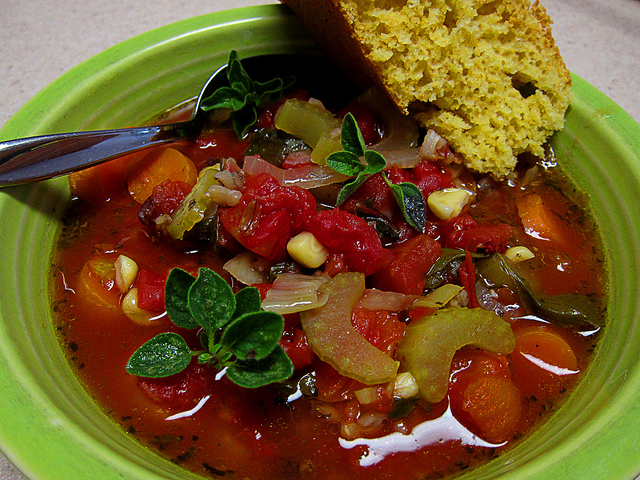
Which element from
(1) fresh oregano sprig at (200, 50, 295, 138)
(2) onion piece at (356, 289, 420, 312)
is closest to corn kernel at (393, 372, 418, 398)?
(2) onion piece at (356, 289, 420, 312)

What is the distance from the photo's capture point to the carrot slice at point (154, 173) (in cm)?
241

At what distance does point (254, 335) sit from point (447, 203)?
45.3 inches

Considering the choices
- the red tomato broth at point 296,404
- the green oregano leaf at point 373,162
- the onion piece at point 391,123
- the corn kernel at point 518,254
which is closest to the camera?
the red tomato broth at point 296,404

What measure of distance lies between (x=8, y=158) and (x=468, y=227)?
193 cm

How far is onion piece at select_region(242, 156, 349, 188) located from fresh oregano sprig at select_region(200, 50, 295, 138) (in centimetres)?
51

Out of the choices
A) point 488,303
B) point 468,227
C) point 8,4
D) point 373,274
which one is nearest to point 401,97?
point 468,227

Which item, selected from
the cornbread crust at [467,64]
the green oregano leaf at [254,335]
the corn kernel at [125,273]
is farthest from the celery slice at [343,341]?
the cornbread crust at [467,64]

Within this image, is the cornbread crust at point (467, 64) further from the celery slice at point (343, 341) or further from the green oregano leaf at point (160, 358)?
the green oregano leaf at point (160, 358)

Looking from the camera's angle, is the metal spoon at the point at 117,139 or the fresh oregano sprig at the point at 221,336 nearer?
the fresh oregano sprig at the point at 221,336

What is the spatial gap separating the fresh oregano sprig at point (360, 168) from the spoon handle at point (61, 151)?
0.99 m

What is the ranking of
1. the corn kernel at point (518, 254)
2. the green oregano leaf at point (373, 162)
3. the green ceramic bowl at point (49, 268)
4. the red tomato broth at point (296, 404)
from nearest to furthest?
the green ceramic bowl at point (49, 268) → the red tomato broth at point (296, 404) → the green oregano leaf at point (373, 162) → the corn kernel at point (518, 254)

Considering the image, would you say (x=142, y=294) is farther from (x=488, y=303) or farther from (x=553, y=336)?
(x=553, y=336)

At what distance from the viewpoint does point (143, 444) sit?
1.67 metres

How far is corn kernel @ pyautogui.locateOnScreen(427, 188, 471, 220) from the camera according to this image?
7.25 feet
